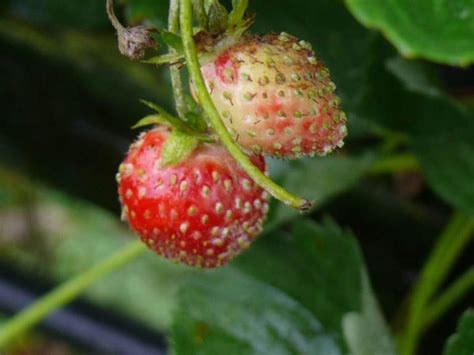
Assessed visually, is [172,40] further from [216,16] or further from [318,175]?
[318,175]

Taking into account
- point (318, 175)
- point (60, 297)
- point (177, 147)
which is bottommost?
point (60, 297)

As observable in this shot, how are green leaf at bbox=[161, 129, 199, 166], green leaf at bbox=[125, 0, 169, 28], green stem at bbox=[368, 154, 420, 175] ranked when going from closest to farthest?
green leaf at bbox=[161, 129, 199, 166] < green leaf at bbox=[125, 0, 169, 28] < green stem at bbox=[368, 154, 420, 175]

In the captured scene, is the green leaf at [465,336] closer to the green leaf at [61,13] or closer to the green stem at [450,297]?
the green stem at [450,297]

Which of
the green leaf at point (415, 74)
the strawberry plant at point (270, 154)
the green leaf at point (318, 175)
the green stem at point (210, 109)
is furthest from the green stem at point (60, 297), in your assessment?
the green stem at point (210, 109)

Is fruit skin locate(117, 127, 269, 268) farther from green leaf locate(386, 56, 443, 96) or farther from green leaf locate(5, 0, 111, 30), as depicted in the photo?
green leaf locate(5, 0, 111, 30)

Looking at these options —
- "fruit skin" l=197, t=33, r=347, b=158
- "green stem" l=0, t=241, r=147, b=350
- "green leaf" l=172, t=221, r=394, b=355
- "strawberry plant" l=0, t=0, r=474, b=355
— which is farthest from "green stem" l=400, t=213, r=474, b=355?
"fruit skin" l=197, t=33, r=347, b=158

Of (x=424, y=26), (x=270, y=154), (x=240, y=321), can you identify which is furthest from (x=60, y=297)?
(x=424, y=26)

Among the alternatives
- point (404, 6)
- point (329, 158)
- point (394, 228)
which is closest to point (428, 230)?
point (394, 228)

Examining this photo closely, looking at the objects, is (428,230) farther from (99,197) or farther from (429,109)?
(99,197)
